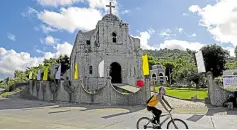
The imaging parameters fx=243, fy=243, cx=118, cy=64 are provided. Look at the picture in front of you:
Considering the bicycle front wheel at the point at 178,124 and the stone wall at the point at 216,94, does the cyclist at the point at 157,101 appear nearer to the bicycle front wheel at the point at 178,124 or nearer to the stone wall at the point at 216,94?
the bicycle front wheel at the point at 178,124

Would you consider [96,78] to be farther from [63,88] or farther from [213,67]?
[213,67]

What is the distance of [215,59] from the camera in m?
56.5

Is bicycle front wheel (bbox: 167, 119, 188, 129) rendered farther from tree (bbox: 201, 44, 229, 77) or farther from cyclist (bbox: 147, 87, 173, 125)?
tree (bbox: 201, 44, 229, 77)

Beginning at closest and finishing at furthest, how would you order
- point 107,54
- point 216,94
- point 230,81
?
point 216,94 < point 230,81 < point 107,54

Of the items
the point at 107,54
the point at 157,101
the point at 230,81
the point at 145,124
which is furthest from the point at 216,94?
the point at 107,54

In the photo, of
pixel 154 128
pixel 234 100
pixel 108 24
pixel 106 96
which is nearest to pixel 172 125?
pixel 154 128

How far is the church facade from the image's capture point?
32.9 metres

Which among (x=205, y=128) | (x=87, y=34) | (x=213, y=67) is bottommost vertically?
(x=205, y=128)

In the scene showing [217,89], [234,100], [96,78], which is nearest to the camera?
[234,100]

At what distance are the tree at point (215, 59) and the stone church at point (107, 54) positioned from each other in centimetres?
2803

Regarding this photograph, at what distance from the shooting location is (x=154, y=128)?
320 inches

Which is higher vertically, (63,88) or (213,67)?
(213,67)

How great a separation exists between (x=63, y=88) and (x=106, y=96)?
7.22 metres

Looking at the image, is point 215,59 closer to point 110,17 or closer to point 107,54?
point 110,17
